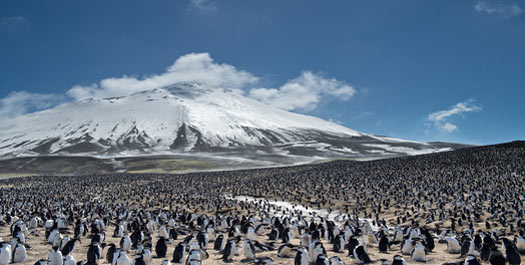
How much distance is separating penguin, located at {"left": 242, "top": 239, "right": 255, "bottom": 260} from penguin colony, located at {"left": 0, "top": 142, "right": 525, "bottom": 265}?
3 centimetres

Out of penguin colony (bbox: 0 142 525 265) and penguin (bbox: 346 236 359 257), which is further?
penguin (bbox: 346 236 359 257)

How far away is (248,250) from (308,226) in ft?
27.2

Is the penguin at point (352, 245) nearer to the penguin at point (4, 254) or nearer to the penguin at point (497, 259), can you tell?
the penguin at point (497, 259)

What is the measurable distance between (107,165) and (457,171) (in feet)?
313

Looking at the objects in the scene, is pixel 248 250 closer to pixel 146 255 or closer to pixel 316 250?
pixel 316 250

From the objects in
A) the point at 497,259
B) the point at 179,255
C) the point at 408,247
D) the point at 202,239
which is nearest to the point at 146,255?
the point at 179,255

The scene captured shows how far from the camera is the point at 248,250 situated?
1224 cm

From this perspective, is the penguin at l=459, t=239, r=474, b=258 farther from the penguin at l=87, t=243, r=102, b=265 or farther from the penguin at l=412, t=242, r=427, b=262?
the penguin at l=87, t=243, r=102, b=265

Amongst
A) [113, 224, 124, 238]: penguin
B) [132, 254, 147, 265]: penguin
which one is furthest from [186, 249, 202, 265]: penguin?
[113, 224, 124, 238]: penguin

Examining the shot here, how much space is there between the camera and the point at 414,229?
14438 mm

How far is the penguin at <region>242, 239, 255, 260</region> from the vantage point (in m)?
12.2

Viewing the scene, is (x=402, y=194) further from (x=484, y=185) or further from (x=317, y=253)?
(x=317, y=253)

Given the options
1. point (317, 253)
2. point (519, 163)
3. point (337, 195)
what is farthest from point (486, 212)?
point (519, 163)

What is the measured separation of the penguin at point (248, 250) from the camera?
12211mm
